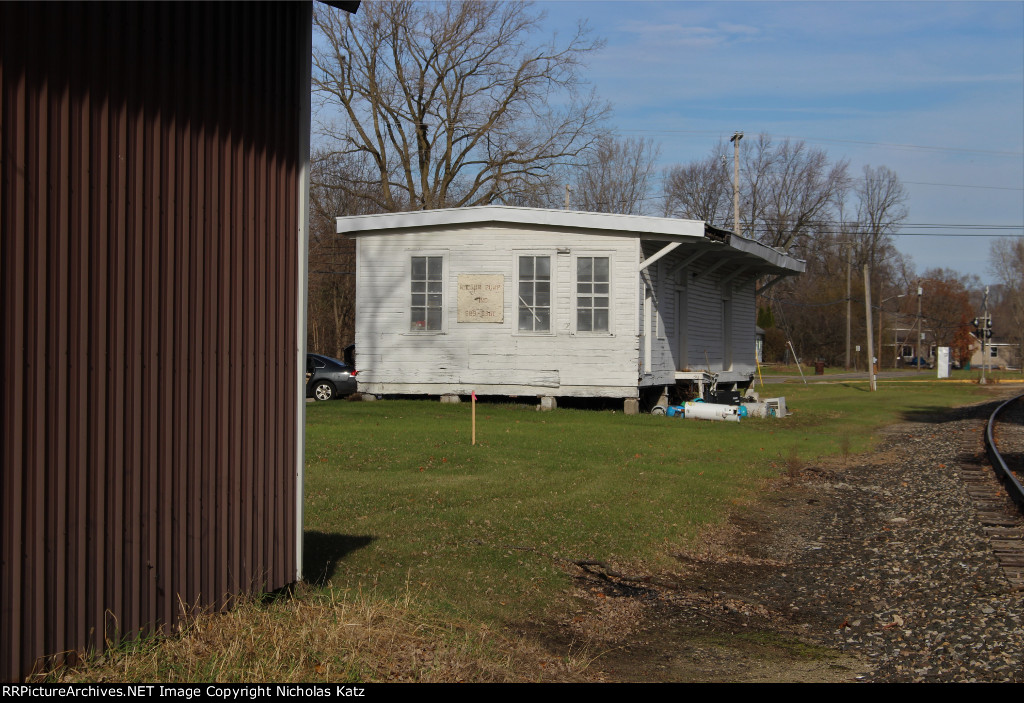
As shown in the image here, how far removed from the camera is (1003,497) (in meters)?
10.6

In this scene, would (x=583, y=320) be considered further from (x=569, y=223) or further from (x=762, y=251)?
(x=762, y=251)

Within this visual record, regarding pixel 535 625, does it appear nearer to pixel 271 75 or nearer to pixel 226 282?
pixel 226 282

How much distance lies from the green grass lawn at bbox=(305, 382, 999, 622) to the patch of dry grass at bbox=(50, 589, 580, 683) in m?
0.59

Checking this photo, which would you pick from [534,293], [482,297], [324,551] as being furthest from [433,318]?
[324,551]

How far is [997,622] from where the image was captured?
5918 millimetres

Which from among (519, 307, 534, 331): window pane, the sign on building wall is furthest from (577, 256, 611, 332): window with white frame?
the sign on building wall

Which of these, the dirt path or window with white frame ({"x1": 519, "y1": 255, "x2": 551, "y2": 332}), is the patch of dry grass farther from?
window with white frame ({"x1": 519, "y1": 255, "x2": 551, "y2": 332})

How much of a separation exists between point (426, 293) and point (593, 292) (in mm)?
3544

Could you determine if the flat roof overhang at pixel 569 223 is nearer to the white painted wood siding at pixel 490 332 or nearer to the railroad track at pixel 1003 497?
the white painted wood siding at pixel 490 332

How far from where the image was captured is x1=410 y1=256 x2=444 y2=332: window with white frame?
62.2ft

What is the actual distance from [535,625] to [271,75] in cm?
377

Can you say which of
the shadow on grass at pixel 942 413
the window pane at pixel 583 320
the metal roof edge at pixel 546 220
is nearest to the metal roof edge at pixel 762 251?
the metal roof edge at pixel 546 220

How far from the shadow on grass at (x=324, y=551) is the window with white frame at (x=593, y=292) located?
1155cm

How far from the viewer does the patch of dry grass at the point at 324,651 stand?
157 inches
